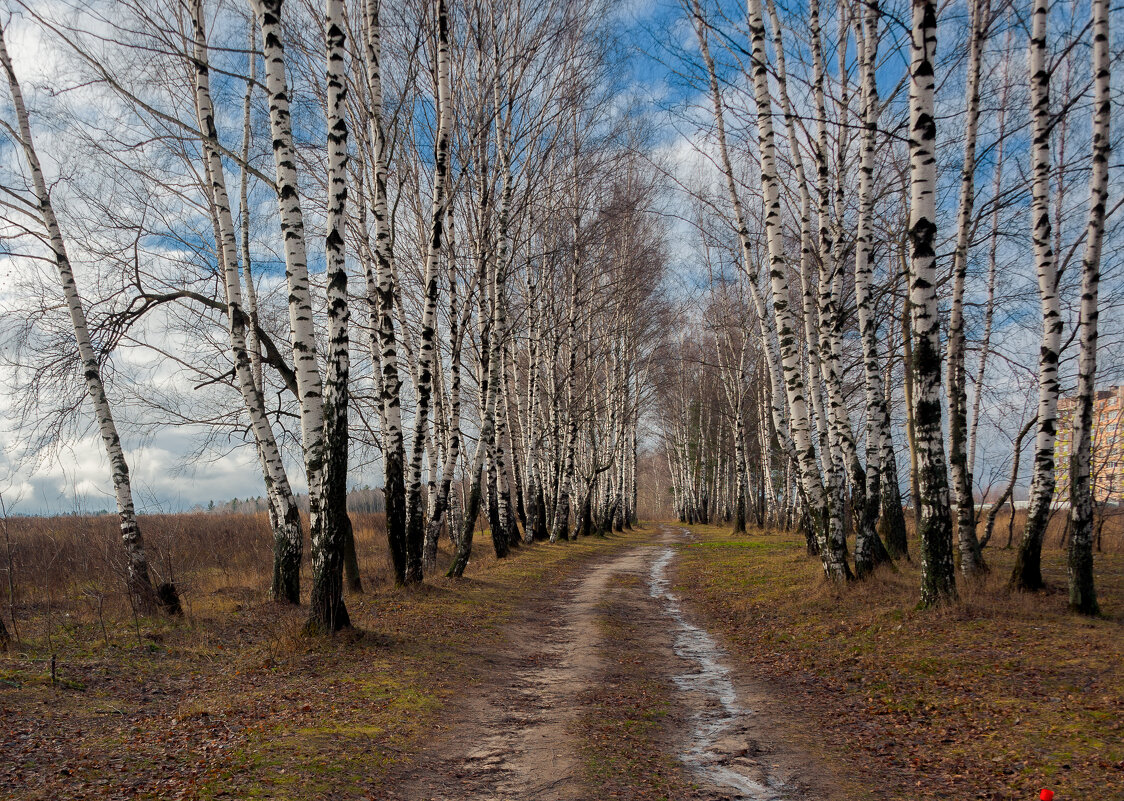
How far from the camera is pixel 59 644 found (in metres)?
7.74

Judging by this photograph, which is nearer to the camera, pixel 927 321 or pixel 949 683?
pixel 949 683

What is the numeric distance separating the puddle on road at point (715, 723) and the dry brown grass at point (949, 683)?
421mm

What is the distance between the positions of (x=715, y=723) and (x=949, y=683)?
2.16 meters

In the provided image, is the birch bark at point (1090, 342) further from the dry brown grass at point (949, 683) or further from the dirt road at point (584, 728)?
the dirt road at point (584, 728)

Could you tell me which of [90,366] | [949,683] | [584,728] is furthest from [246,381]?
[949,683]

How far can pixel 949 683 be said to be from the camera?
223 inches

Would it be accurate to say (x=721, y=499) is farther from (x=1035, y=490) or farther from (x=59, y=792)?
(x=59, y=792)

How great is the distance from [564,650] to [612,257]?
61.6ft

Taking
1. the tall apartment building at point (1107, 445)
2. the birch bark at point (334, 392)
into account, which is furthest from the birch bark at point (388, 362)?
the tall apartment building at point (1107, 445)

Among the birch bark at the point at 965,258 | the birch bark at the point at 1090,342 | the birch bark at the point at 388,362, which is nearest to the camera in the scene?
the birch bark at the point at 1090,342

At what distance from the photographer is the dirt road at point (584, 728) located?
4262mm

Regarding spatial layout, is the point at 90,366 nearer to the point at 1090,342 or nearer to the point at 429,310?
the point at 429,310

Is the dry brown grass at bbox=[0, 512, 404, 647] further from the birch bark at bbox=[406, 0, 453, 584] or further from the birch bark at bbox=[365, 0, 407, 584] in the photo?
the birch bark at bbox=[365, 0, 407, 584]

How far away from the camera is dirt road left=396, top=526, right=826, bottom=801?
426 cm
